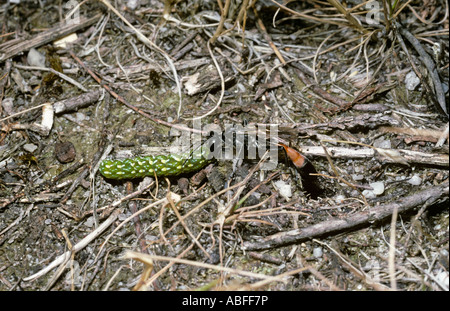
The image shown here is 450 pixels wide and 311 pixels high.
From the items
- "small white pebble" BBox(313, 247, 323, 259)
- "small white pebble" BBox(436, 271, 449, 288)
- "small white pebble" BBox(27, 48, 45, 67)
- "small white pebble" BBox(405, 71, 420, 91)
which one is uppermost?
"small white pebble" BBox(27, 48, 45, 67)

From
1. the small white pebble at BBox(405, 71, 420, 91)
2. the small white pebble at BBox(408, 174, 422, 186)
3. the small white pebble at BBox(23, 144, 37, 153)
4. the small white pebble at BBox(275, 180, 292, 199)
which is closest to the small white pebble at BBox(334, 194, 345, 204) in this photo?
the small white pebble at BBox(275, 180, 292, 199)

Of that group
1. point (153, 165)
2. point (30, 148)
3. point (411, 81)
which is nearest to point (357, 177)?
point (411, 81)

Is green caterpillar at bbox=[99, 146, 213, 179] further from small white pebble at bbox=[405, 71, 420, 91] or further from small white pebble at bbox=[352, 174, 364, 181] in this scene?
small white pebble at bbox=[405, 71, 420, 91]

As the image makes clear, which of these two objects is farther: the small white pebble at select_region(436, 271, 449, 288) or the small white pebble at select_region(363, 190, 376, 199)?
the small white pebble at select_region(363, 190, 376, 199)

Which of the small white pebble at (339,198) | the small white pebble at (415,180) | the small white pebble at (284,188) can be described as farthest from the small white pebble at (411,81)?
the small white pebble at (284,188)
